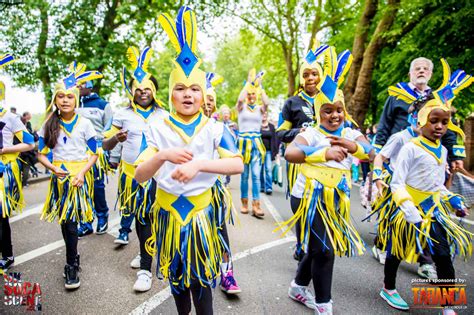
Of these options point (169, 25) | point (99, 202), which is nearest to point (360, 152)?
point (169, 25)

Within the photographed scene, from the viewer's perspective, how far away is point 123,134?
122 inches

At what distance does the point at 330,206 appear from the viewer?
2.42m

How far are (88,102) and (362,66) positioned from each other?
7.77 metres

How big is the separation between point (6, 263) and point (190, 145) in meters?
2.66

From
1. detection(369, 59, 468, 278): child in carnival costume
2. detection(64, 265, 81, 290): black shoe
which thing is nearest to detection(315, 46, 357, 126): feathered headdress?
detection(369, 59, 468, 278): child in carnival costume

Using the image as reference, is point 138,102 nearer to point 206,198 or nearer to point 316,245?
point 206,198

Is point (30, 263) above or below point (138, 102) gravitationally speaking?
below

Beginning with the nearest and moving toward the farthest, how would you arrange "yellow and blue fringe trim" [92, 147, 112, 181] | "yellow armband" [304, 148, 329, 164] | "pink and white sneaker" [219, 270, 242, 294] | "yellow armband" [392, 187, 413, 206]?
"yellow armband" [304, 148, 329, 164] < "yellow armband" [392, 187, 413, 206] < "pink and white sneaker" [219, 270, 242, 294] < "yellow and blue fringe trim" [92, 147, 112, 181]

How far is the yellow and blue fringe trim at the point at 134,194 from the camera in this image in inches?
123

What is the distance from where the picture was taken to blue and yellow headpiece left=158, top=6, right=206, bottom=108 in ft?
6.31

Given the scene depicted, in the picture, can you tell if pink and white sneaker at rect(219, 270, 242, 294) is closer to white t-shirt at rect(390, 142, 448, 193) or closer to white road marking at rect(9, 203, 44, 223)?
white t-shirt at rect(390, 142, 448, 193)

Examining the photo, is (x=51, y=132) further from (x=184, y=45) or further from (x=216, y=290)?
(x=216, y=290)

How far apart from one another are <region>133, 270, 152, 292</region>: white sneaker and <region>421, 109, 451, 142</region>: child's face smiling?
106 inches

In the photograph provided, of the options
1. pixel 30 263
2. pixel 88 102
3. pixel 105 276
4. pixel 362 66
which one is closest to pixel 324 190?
pixel 105 276
